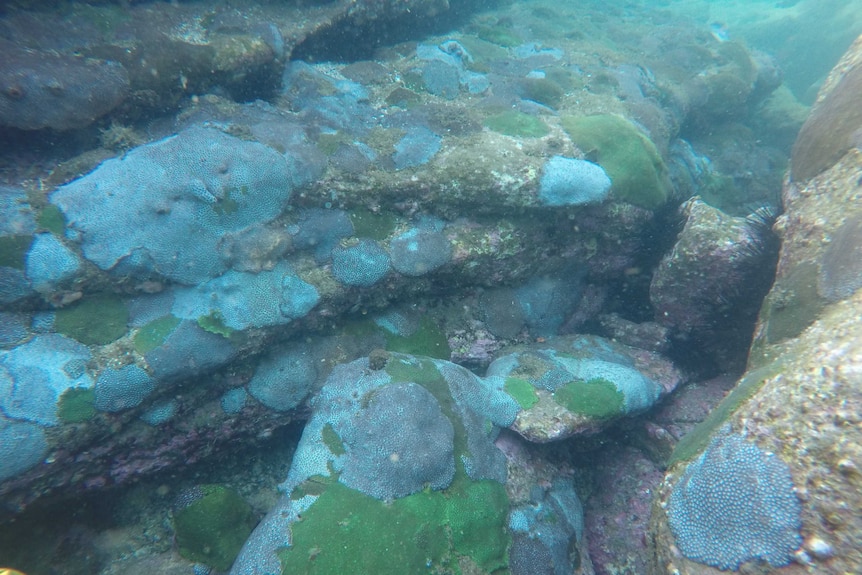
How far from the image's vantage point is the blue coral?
5125mm

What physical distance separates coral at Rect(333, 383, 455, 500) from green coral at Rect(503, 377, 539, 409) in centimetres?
99

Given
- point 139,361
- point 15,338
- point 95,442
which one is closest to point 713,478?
point 139,361

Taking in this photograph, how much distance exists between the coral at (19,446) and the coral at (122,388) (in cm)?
45

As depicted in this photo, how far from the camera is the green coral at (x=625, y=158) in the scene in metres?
5.42

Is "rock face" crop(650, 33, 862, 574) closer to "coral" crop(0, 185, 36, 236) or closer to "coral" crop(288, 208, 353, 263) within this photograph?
"coral" crop(288, 208, 353, 263)

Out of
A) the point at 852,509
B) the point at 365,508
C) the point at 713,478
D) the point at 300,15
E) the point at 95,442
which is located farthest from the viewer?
the point at 300,15

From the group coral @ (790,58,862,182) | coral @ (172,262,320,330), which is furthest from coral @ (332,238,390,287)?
coral @ (790,58,862,182)

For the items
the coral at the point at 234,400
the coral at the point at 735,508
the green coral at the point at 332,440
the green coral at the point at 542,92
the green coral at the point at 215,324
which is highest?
the green coral at the point at 542,92

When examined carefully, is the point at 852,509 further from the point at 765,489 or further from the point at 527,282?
the point at 527,282

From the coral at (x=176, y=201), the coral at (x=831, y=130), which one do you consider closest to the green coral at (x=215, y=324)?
the coral at (x=176, y=201)

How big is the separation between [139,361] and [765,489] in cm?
524

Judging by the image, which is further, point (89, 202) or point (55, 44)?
point (55, 44)

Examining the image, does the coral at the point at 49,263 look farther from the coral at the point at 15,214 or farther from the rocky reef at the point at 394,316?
the coral at the point at 15,214

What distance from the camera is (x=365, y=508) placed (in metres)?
3.56
